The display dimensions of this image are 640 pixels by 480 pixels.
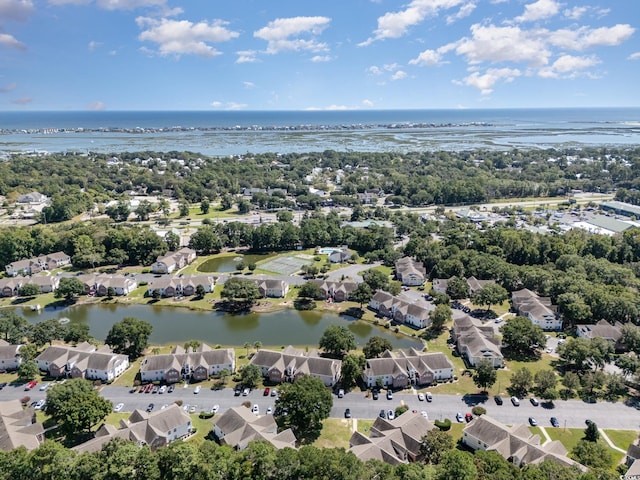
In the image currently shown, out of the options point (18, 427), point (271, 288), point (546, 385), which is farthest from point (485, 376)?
point (18, 427)

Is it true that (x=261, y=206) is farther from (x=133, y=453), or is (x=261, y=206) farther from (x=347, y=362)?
(x=133, y=453)

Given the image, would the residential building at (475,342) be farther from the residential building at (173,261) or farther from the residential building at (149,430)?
the residential building at (173,261)

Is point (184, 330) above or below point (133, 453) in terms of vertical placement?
below

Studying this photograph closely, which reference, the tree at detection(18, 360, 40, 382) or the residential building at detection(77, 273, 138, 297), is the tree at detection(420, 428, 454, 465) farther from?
the residential building at detection(77, 273, 138, 297)

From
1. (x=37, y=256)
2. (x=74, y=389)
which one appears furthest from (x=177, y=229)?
(x=74, y=389)

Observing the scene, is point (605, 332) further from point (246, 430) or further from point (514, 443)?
point (246, 430)

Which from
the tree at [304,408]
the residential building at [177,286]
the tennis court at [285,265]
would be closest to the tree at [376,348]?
the tree at [304,408]
